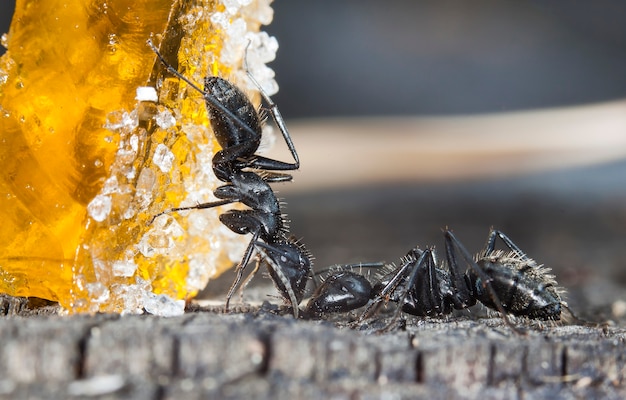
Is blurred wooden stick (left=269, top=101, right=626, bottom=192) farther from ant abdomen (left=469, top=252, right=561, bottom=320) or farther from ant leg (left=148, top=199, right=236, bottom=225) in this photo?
ant abdomen (left=469, top=252, right=561, bottom=320)

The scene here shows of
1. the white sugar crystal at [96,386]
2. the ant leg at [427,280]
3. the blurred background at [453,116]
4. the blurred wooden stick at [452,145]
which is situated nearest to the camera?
the white sugar crystal at [96,386]

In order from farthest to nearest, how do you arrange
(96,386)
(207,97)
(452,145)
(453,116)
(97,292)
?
(453,116), (452,145), (207,97), (97,292), (96,386)

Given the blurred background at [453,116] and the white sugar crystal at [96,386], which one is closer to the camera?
the white sugar crystal at [96,386]

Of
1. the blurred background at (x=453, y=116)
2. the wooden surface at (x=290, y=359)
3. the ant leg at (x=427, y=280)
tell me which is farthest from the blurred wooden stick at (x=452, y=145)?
the wooden surface at (x=290, y=359)

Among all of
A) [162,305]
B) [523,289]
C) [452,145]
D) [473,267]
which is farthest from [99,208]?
[452,145]

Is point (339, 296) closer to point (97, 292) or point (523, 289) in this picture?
point (523, 289)

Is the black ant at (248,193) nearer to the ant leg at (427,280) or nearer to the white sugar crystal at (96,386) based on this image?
the ant leg at (427,280)
